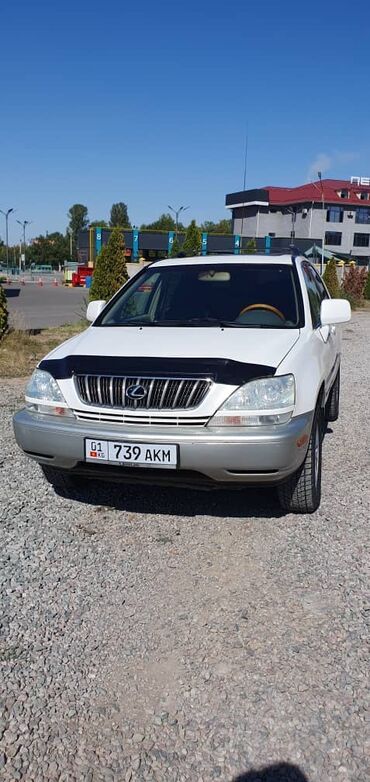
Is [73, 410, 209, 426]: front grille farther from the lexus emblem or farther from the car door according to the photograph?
the car door

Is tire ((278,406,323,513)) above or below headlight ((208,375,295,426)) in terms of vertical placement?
below

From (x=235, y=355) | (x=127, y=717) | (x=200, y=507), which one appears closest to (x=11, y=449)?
(x=200, y=507)

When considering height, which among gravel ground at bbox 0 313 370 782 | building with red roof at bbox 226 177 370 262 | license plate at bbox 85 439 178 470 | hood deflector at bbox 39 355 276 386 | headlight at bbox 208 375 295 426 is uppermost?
building with red roof at bbox 226 177 370 262

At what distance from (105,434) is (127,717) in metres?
1.55

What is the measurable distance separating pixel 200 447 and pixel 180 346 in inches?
30.0

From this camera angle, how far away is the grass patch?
32.0ft

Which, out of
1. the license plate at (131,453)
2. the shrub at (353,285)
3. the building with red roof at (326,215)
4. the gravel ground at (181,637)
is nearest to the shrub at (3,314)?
the gravel ground at (181,637)

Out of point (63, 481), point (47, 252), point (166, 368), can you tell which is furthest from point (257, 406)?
point (47, 252)

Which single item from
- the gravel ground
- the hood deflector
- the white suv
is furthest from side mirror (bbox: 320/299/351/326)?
the hood deflector

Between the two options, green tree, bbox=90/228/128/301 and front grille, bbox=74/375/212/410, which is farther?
green tree, bbox=90/228/128/301

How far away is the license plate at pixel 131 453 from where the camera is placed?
3.50 m

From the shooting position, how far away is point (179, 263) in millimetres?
5516

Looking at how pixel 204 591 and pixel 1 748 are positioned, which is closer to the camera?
pixel 1 748

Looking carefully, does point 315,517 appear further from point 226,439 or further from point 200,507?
point 226,439
